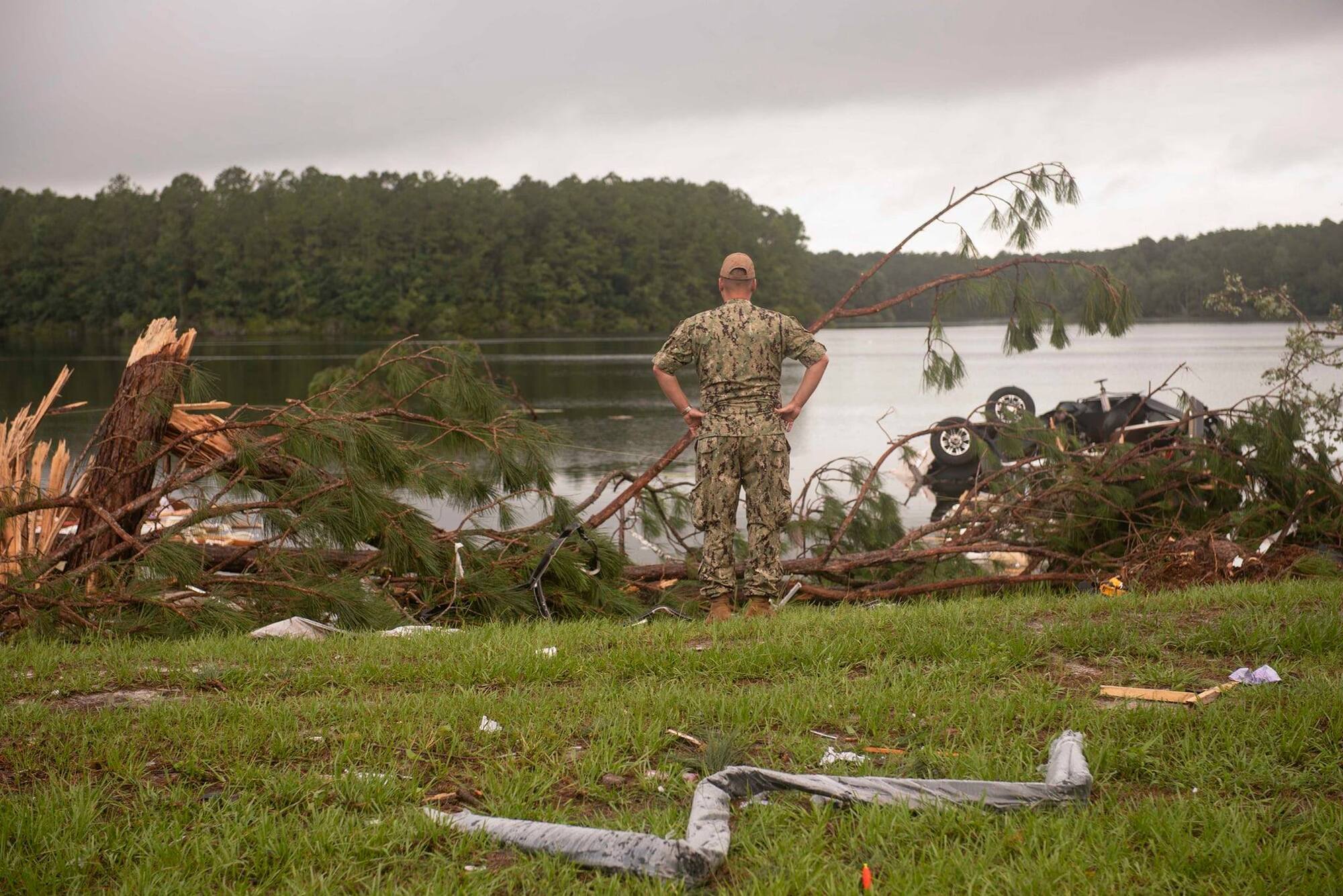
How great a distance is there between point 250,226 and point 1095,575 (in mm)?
86750

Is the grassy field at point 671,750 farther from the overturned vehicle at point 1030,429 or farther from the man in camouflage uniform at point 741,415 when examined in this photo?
the overturned vehicle at point 1030,429

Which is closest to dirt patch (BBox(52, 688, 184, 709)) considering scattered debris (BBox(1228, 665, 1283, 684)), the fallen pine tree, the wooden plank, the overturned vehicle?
the fallen pine tree

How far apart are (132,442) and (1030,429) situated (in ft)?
21.1

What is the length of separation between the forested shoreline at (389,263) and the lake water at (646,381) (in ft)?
37.7

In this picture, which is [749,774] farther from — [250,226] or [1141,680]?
[250,226]

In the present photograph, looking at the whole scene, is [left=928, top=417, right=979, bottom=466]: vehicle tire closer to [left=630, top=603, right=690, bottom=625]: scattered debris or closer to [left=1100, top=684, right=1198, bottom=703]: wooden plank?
[left=630, top=603, right=690, bottom=625]: scattered debris

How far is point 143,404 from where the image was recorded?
7.00 metres

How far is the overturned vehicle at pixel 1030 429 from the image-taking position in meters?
9.16

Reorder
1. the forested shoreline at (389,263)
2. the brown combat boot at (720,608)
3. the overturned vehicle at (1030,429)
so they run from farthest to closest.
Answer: the forested shoreline at (389,263) → the overturned vehicle at (1030,429) → the brown combat boot at (720,608)

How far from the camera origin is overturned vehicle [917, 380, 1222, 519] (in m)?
9.16

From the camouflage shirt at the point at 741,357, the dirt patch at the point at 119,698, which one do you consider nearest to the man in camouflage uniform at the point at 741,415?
the camouflage shirt at the point at 741,357

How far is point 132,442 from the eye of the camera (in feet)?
23.1

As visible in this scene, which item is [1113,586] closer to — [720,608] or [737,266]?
[720,608]

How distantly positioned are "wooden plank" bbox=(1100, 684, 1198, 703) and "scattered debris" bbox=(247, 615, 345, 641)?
11.7 ft
